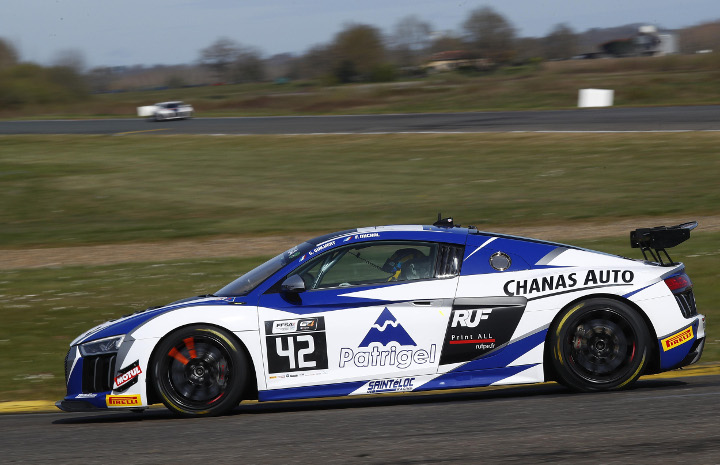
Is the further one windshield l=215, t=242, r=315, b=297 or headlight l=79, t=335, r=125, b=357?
windshield l=215, t=242, r=315, b=297

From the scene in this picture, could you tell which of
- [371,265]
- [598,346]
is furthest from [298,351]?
[598,346]

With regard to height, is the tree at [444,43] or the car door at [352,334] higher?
the tree at [444,43]

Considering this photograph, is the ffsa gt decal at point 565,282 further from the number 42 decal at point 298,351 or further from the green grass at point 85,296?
the green grass at point 85,296

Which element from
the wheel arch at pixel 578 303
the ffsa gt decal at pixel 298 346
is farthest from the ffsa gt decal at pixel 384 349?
the wheel arch at pixel 578 303

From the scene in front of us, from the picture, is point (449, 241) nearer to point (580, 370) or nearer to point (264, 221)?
point (580, 370)

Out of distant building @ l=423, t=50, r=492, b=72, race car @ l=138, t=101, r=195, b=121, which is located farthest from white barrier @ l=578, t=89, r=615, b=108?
distant building @ l=423, t=50, r=492, b=72

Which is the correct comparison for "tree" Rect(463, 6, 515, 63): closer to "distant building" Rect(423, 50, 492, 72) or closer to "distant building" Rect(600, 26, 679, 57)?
"distant building" Rect(423, 50, 492, 72)

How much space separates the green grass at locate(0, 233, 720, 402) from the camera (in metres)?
8.60

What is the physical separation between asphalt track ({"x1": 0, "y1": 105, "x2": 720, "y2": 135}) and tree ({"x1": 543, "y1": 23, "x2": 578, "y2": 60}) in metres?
69.8

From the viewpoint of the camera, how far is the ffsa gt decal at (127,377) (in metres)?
6.36

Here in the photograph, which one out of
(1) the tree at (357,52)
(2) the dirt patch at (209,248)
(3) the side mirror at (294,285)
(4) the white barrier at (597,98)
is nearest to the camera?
(3) the side mirror at (294,285)

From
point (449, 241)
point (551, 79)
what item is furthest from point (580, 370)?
point (551, 79)

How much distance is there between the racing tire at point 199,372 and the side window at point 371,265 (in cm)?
79

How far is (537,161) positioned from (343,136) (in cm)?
903
